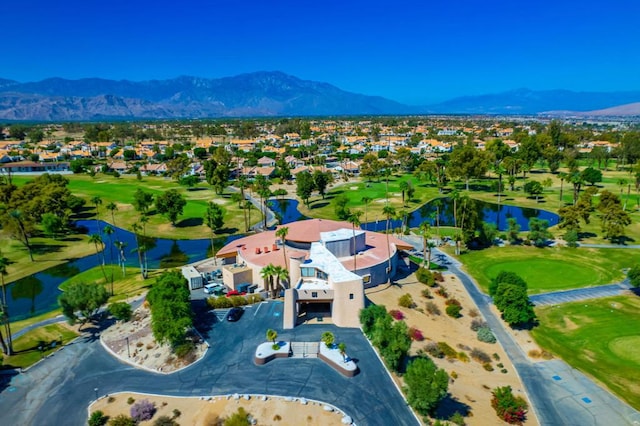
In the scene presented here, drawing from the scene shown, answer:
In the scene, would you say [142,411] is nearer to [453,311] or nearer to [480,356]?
[480,356]

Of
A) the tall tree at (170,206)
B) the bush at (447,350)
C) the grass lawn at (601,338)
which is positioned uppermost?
the tall tree at (170,206)

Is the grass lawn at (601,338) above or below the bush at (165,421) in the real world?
below

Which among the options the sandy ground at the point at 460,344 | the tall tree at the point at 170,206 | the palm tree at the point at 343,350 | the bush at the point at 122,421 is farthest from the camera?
the tall tree at the point at 170,206

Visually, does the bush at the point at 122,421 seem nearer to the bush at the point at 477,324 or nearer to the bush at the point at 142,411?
the bush at the point at 142,411

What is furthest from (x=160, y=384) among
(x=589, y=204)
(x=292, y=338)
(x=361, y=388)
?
(x=589, y=204)

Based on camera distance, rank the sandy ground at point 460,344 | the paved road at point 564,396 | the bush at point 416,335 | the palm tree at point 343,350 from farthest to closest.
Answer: the bush at point 416,335, the palm tree at point 343,350, the sandy ground at point 460,344, the paved road at point 564,396

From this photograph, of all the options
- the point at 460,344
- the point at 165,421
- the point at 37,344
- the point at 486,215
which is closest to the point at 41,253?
the point at 37,344

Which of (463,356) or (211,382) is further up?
(211,382)

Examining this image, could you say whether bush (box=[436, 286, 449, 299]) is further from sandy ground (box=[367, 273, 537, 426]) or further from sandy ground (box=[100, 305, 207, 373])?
sandy ground (box=[100, 305, 207, 373])

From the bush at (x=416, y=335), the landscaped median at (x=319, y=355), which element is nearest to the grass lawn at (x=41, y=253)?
the landscaped median at (x=319, y=355)
